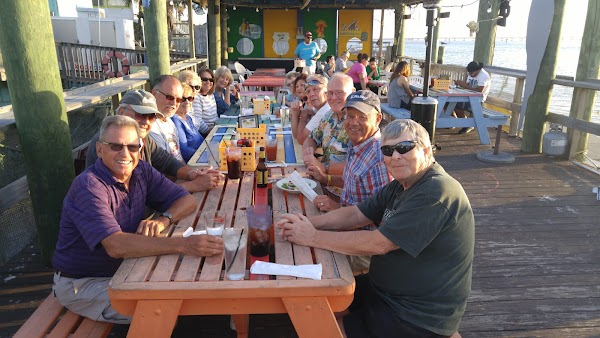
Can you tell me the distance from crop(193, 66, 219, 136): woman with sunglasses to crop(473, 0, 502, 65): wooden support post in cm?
507

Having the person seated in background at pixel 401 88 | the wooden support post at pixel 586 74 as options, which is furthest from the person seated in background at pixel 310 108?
the wooden support post at pixel 586 74

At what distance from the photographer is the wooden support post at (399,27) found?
1321 cm

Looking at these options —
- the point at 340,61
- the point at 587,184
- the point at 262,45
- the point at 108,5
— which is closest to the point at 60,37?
the point at 108,5

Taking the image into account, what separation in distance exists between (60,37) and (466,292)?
25.6 meters

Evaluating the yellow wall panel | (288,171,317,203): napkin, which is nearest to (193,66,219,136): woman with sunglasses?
(288,171,317,203): napkin

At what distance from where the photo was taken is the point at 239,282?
155 centimetres

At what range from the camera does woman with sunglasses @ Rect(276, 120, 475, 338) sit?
1.67 metres

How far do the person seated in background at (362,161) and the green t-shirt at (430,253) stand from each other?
1.53 feet

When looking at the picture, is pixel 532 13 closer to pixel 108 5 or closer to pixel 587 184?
pixel 587 184

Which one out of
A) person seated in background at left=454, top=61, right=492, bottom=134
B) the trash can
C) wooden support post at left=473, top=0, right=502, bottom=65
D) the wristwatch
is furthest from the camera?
wooden support post at left=473, top=0, right=502, bottom=65

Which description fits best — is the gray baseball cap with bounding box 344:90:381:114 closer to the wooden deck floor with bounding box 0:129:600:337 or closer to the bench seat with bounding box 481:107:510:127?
the wooden deck floor with bounding box 0:129:600:337

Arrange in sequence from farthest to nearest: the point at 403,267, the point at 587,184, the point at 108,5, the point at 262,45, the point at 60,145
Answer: the point at 108,5 → the point at 262,45 → the point at 587,184 → the point at 60,145 → the point at 403,267

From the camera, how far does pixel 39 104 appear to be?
8.61 ft

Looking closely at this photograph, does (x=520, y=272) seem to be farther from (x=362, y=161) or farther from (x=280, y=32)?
(x=280, y=32)
